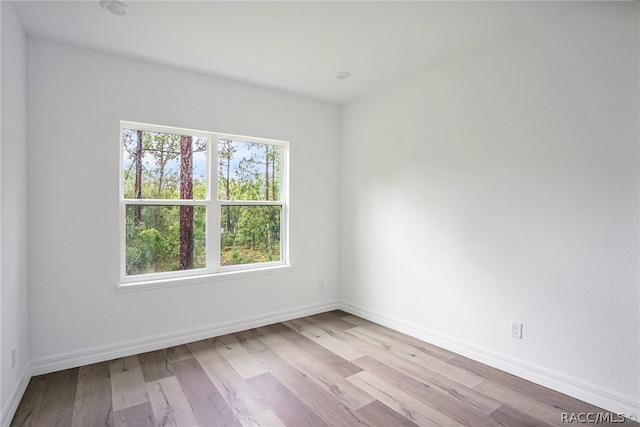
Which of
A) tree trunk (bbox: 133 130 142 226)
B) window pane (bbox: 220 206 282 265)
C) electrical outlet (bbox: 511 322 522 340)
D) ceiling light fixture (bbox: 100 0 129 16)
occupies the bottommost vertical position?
electrical outlet (bbox: 511 322 522 340)

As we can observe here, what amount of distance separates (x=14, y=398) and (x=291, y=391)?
A: 1780 mm

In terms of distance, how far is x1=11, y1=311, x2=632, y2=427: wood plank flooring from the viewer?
2.10m

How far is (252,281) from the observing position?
3715 millimetres

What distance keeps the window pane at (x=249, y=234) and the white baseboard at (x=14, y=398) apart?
5.62 feet

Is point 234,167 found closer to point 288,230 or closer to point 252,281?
point 288,230

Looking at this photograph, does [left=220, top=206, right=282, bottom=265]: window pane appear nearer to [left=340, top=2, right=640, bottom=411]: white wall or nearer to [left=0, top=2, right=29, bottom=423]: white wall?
[left=340, top=2, right=640, bottom=411]: white wall

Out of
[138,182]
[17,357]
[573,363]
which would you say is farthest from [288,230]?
[573,363]

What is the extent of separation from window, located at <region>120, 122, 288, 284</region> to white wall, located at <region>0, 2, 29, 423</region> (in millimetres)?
718

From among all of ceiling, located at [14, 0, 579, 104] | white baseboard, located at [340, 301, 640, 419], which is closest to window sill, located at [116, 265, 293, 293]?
white baseboard, located at [340, 301, 640, 419]

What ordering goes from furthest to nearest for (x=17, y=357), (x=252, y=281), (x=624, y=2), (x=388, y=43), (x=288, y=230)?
(x=288, y=230), (x=252, y=281), (x=388, y=43), (x=17, y=357), (x=624, y=2)

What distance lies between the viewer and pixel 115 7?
7.38 feet

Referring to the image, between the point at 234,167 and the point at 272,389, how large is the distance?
227 centimetres

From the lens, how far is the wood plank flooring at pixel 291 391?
2.10m

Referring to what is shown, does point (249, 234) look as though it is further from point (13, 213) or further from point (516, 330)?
point (516, 330)
